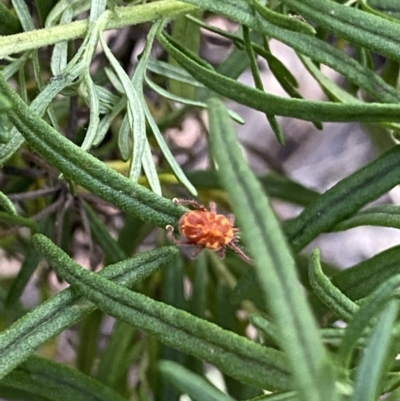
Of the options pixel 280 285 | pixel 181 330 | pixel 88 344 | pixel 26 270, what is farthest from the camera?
pixel 88 344

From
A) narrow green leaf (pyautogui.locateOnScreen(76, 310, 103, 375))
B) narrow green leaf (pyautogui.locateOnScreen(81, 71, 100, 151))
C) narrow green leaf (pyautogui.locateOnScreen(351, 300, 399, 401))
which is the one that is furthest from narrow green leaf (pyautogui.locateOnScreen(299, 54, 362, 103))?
narrow green leaf (pyautogui.locateOnScreen(76, 310, 103, 375))

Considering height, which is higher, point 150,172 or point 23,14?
point 23,14

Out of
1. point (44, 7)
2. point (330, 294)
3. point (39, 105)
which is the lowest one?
point (330, 294)

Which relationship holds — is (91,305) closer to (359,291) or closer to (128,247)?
(359,291)

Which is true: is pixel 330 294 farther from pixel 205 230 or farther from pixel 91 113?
pixel 91 113

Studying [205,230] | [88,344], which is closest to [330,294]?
[205,230]

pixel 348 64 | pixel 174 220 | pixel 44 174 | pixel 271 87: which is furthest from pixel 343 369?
pixel 271 87

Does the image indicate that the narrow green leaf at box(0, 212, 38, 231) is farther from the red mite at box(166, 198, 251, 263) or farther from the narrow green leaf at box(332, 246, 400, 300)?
the narrow green leaf at box(332, 246, 400, 300)
